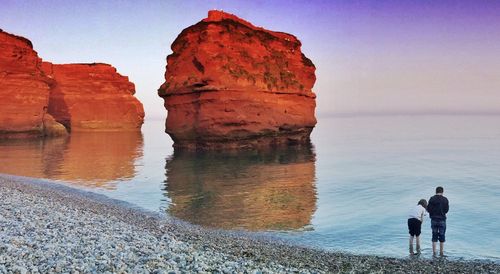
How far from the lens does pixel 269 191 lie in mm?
23500

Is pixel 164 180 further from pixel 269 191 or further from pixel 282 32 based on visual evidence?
pixel 282 32

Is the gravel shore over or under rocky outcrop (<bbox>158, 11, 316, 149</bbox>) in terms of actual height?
under

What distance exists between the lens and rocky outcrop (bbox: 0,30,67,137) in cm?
6384

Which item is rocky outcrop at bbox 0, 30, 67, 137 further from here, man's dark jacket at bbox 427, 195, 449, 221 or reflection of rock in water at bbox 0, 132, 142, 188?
man's dark jacket at bbox 427, 195, 449, 221

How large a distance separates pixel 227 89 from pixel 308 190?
69.2 ft

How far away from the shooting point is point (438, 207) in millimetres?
12133

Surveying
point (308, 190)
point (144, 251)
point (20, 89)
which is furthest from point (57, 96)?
point (144, 251)

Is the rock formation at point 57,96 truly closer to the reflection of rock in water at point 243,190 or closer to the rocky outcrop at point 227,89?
the rocky outcrop at point 227,89

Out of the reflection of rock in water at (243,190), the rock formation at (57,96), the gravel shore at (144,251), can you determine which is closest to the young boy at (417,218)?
the gravel shore at (144,251)

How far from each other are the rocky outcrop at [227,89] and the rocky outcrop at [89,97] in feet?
197

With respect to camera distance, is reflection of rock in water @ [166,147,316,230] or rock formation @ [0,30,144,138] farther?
rock formation @ [0,30,144,138]

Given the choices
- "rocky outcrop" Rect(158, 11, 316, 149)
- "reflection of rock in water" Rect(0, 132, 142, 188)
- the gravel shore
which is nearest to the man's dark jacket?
the gravel shore

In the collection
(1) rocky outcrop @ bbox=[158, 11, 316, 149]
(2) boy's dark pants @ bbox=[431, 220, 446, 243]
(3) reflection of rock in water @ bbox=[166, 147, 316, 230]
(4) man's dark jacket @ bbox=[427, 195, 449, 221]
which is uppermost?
(1) rocky outcrop @ bbox=[158, 11, 316, 149]

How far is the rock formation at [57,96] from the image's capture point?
64500 millimetres
